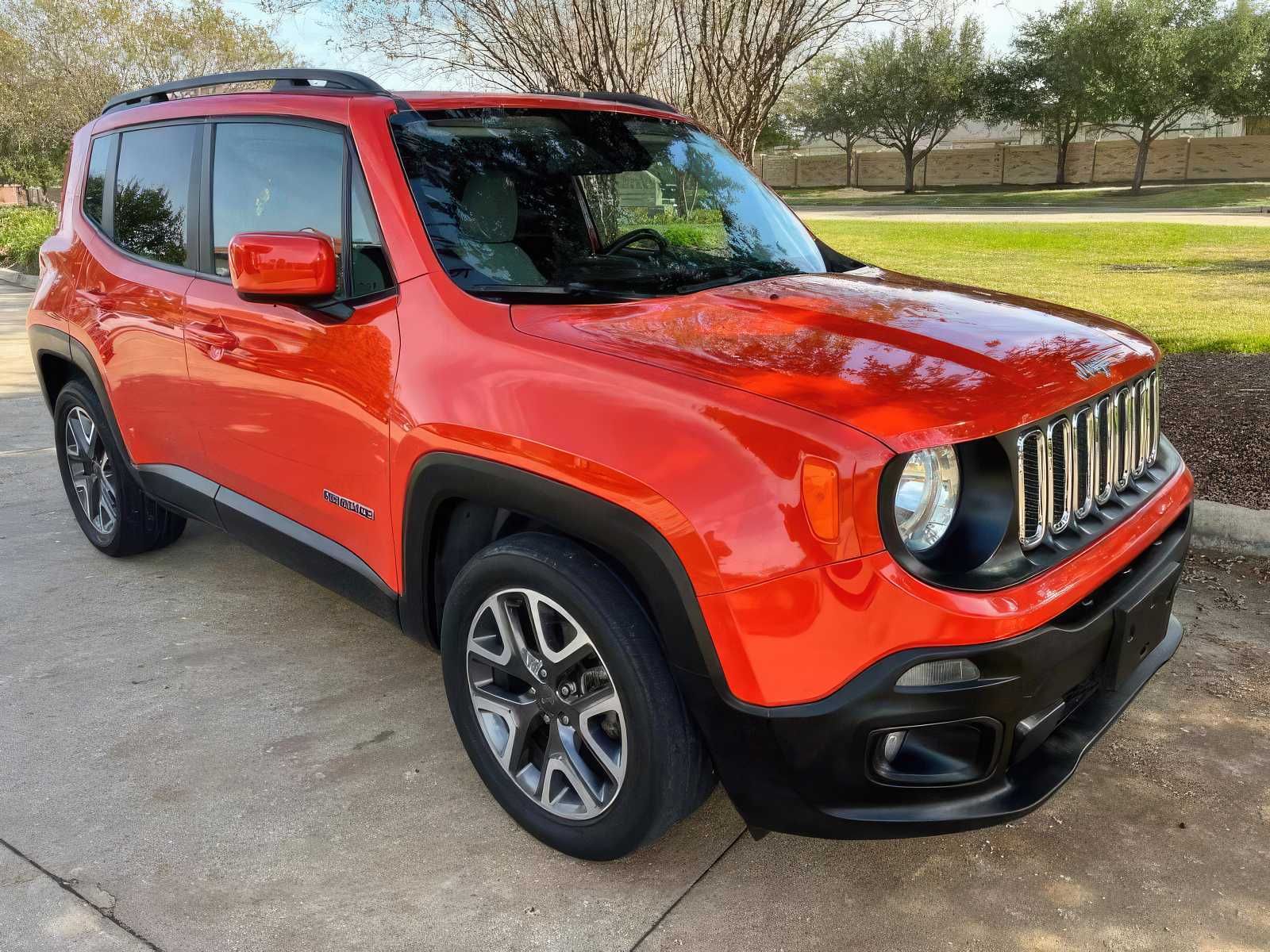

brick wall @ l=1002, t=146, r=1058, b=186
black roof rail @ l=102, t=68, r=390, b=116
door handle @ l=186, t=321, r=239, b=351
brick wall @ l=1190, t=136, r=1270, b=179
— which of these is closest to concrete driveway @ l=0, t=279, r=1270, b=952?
door handle @ l=186, t=321, r=239, b=351

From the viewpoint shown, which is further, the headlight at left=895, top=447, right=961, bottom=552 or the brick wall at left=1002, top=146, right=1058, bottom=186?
the brick wall at left=1002, top=146, right=1058, bottom=186

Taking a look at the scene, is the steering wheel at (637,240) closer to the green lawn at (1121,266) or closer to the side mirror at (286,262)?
the side mirror at (286,262)

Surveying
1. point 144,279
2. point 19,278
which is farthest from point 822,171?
point 144,279

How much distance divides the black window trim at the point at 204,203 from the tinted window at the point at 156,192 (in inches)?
1.0

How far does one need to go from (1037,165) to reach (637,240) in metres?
51.4

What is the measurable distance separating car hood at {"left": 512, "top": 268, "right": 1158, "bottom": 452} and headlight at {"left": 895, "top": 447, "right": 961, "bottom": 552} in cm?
9

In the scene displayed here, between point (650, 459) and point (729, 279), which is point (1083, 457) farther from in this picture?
point (729, 279)

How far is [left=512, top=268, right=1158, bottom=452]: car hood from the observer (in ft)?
7.29

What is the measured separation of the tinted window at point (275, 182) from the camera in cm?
320

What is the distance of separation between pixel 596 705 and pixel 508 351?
0.87m

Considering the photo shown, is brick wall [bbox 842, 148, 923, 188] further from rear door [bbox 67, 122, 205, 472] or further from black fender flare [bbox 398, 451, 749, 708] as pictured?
black fender flare [bbox 398, 451, 749, 708]

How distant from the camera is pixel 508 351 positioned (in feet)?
8.57

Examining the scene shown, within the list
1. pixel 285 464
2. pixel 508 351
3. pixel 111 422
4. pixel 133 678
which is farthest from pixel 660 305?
pixel 111 422

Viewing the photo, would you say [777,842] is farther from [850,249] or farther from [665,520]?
[850,249]
